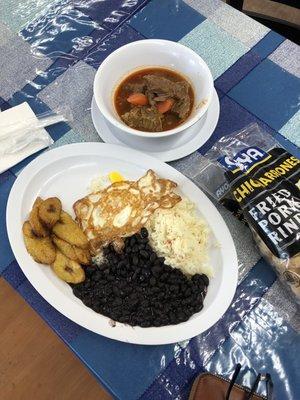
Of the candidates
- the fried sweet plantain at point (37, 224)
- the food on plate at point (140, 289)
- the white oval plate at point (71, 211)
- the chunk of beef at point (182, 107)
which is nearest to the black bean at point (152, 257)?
the food on plate at point (140, 289)

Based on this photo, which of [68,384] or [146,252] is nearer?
[146,252]

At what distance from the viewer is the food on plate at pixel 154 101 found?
1111 millimetres

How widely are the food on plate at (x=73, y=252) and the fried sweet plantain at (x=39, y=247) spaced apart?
2cm

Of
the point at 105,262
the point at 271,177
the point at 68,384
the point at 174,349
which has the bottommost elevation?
the point at 68,384

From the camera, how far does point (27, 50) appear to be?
4.35 feet

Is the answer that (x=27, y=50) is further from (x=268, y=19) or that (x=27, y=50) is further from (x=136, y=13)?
(x=268, y=19)

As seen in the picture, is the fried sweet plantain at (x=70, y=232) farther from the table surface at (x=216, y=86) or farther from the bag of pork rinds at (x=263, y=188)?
the bag of pork rinds at (x=263, y=188)

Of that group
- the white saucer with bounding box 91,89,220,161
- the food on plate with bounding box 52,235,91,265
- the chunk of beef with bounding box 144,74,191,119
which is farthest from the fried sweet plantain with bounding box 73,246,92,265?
the chunk of beef with bounding box 144,74,191,119

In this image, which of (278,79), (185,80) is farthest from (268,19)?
(185,80)

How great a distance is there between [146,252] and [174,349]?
218mm

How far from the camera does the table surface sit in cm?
97

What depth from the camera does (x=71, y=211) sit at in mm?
1105

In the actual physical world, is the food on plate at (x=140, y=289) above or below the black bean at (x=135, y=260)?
below

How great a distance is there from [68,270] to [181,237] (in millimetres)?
264
